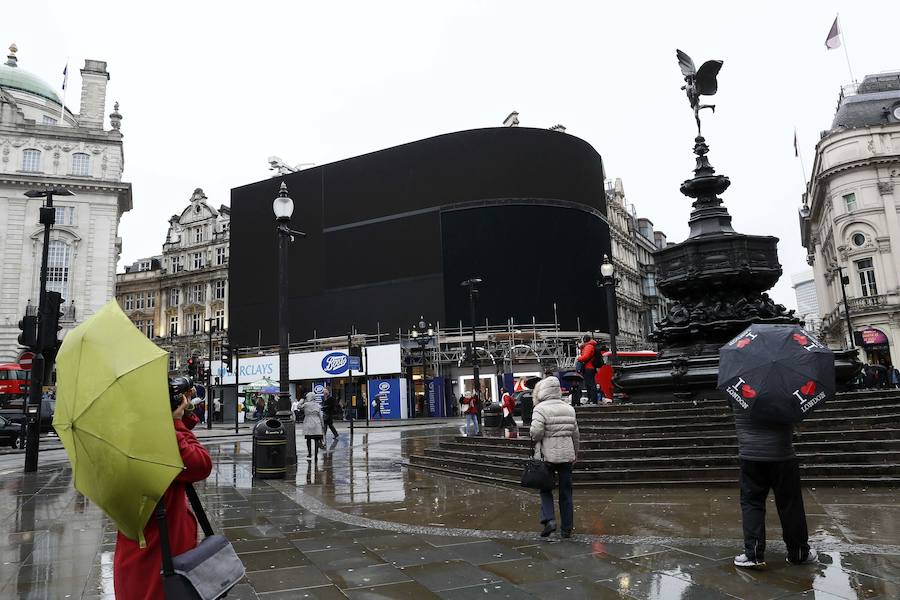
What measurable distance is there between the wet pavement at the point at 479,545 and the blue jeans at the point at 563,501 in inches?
8.5

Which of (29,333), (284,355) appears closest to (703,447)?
(284,355)

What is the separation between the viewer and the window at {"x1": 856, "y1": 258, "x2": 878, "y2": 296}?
154 feet

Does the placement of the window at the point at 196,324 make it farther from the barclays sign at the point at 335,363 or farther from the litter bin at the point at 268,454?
the litter bin at the point at 268,454

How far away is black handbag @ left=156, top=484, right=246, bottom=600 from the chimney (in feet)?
201

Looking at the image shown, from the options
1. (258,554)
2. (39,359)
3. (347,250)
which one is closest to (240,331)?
(347,250)

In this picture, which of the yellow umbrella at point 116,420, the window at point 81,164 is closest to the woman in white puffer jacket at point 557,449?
the yellow umbrella at point 116,420

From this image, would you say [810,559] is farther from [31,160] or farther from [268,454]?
[31,160]

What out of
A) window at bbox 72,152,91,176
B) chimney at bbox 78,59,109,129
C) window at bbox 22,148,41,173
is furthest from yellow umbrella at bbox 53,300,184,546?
chimney at bbox 78,59,109,129

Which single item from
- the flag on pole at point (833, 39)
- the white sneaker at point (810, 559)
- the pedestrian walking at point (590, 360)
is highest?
the flag on pole at point (833, 39)

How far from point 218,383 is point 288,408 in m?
38.9

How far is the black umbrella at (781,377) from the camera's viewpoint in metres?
4.74

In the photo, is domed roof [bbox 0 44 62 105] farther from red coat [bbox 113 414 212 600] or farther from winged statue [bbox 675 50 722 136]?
red coat [bbox 113 414 212 600]

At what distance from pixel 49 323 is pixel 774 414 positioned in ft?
44.3

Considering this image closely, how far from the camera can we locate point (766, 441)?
4938mm
